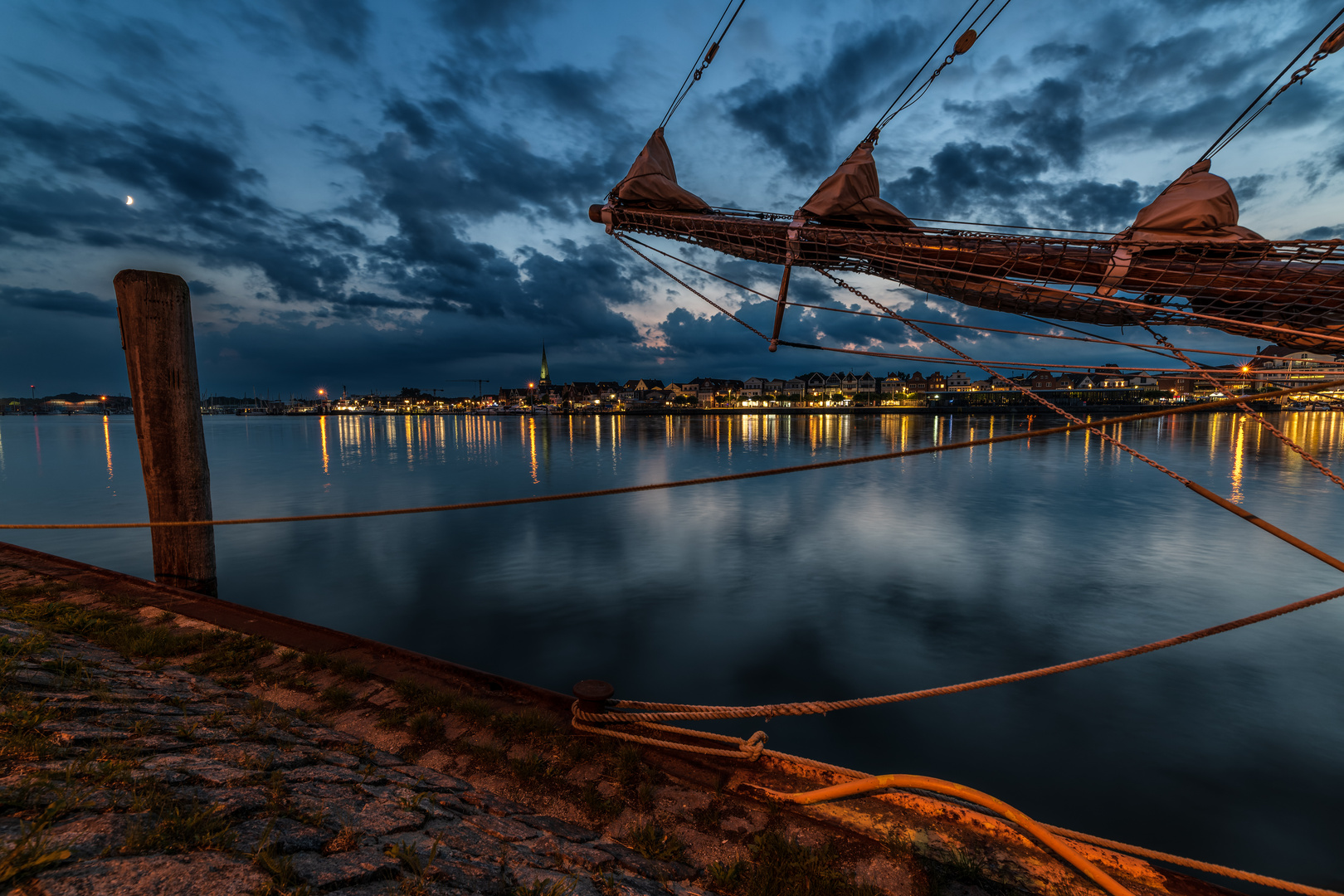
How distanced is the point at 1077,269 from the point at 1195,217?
107cm

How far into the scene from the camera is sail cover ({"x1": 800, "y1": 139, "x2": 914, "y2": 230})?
21.2 feet

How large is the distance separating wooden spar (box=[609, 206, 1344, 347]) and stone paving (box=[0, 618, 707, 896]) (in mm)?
6260

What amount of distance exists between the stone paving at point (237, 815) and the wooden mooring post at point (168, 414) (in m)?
3.57

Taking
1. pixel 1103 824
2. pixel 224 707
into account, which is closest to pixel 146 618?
pixel 224 707

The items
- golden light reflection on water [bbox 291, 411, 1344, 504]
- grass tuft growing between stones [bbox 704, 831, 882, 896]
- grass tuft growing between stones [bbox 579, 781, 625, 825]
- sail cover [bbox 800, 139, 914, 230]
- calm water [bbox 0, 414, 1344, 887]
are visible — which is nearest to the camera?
grass tuft growing between stones [bbox 704, 831, 882, 896]

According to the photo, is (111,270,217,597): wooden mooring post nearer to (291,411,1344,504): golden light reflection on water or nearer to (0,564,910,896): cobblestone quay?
(0,564,910,896): cobblestone quay

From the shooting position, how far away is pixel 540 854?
3.27m

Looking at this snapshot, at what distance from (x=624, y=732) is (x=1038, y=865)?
3.10 metres

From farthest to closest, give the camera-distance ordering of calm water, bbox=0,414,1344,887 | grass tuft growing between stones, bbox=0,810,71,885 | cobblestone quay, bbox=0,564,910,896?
calm water, bbox=0,414,1344,887 → cobblestone quay, bbox=0,564,910,896 → grass tuft growing between stones, bbox=0,810,71,885

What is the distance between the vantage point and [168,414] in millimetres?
7457

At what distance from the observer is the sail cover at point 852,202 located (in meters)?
A: 6.46

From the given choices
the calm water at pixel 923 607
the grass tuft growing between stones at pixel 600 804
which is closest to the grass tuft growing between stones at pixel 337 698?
the grass tuft growing between stones at pixel 600 804

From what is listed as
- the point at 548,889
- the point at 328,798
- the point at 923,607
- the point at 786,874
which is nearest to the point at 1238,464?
the point at 923,607

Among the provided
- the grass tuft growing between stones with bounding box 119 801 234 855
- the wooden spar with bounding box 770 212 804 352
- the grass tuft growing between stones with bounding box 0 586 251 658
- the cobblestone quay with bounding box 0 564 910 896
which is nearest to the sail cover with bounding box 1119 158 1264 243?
the wooden spar with bounding box 770 212 804 352
